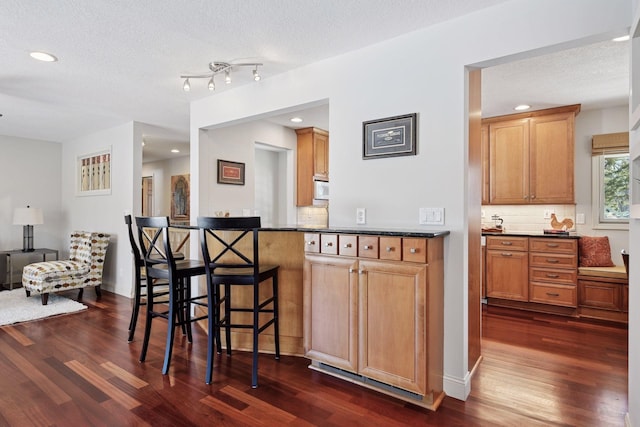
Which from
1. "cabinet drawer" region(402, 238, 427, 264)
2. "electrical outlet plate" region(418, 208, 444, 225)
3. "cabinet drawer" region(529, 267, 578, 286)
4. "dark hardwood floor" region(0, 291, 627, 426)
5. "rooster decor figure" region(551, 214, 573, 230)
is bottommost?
"dark hardwood floor" region(0, 291, 627, 426)

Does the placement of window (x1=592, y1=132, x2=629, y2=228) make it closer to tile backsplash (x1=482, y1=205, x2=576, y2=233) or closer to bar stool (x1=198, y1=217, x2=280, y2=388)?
tile backsplash (x1=482, y1=205, x2=576, y2=233)

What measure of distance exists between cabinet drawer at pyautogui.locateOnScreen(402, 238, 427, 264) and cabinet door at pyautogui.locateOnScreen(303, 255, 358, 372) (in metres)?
0.36

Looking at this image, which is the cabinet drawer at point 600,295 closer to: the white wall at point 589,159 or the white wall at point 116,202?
the white wall at point 589,159

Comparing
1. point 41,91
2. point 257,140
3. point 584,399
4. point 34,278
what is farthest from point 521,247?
point 34,278

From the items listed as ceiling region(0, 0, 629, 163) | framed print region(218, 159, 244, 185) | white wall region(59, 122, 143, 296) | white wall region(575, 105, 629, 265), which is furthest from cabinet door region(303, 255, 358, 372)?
white wall region(575, 105, 629, 265)

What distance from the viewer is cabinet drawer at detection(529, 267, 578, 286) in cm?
405

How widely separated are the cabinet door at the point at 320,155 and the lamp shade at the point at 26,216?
14.1 feet

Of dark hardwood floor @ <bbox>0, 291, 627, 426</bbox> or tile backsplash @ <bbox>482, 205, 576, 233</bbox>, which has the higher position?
tile backsplash @ <bbox>482, 205, 576, 233</bbox>

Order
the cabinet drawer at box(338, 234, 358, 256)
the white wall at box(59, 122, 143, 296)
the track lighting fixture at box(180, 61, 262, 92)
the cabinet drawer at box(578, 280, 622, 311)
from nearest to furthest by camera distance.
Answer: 1. the cabinet drawer at box(338, 234, 358, 256)
2. the track lighting fixture at box(180, 61, 262, 92)
3. the cabinet drawer at box(578, 280, 622, 311)
4. the white wall at box(59, 122, 143, 296)

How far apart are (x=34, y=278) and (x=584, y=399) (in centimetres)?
564

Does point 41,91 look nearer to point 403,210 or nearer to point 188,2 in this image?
point 188,2

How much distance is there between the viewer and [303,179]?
219 inches

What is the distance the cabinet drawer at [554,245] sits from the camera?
4.05 metres

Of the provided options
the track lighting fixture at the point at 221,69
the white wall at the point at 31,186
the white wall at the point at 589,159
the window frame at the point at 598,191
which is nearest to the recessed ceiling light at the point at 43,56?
the track lighting fixture at the point at 221,69
